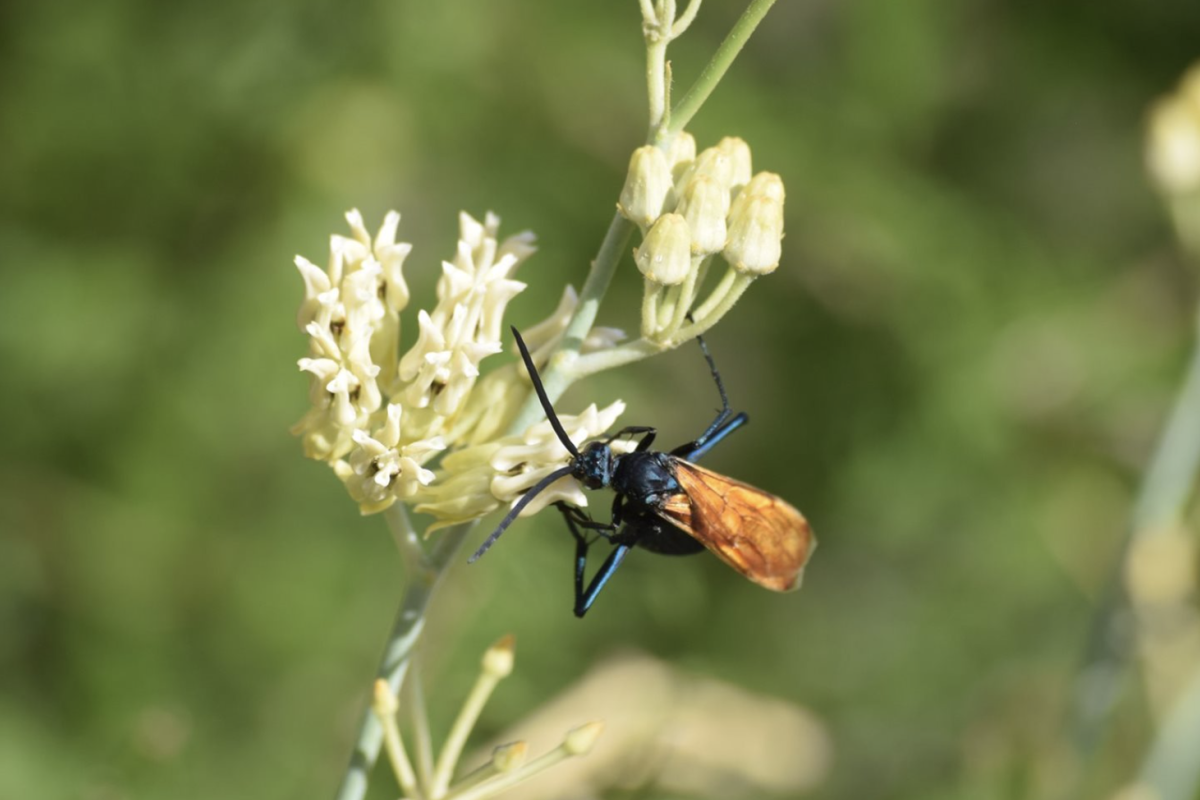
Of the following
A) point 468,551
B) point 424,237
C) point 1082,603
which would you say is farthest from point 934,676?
point 424,237

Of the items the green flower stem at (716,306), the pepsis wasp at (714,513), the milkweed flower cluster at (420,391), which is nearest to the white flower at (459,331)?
the milkweed flower cluster at (420,391)

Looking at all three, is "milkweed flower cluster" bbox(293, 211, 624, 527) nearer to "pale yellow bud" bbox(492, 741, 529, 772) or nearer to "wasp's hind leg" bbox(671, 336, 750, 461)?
"pale yellow bud" bbox(492, 741, 529, 772)

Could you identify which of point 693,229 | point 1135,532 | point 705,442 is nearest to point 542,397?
point 693,229

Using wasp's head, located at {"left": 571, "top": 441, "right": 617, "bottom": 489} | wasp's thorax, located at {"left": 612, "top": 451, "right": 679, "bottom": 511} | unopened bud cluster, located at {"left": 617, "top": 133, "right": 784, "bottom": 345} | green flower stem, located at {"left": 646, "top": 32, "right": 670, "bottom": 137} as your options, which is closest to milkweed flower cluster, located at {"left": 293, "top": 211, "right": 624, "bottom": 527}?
wasp's head, located at {"left": 571, "top": 441, "right": 617, "bottom": 489}

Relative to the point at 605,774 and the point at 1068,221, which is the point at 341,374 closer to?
the point at 605,774

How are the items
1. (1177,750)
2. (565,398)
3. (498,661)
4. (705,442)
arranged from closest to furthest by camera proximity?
(498,661) < (705,442) < (1177,750) < (565,398)

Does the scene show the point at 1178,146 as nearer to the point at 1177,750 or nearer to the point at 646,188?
the point at 1177,750
